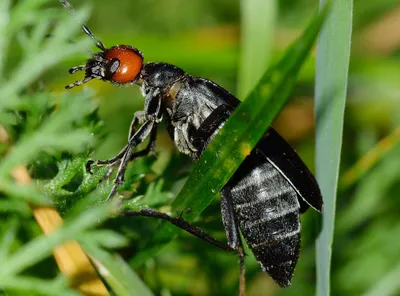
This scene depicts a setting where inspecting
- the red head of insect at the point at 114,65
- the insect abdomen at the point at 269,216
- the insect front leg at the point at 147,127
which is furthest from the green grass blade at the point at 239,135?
the red head of insect at the point at 114,65

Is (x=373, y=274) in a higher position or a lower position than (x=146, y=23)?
lower

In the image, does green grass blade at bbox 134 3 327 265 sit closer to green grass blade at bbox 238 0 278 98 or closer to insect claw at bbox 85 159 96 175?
insect claw at bbox 85 159 96 175

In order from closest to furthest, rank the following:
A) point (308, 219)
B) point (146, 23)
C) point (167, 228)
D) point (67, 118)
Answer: point (67, 118) → point (167, 228) → point (308, 219) → point (146, 23)

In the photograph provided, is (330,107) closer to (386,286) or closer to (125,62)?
(386,286)

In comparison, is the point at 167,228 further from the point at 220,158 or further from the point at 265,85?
the point at 265,85

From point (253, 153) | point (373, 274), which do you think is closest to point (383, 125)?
point (373, 274)

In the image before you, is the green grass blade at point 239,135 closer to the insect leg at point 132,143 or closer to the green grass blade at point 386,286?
the insect leg at point 132,143
